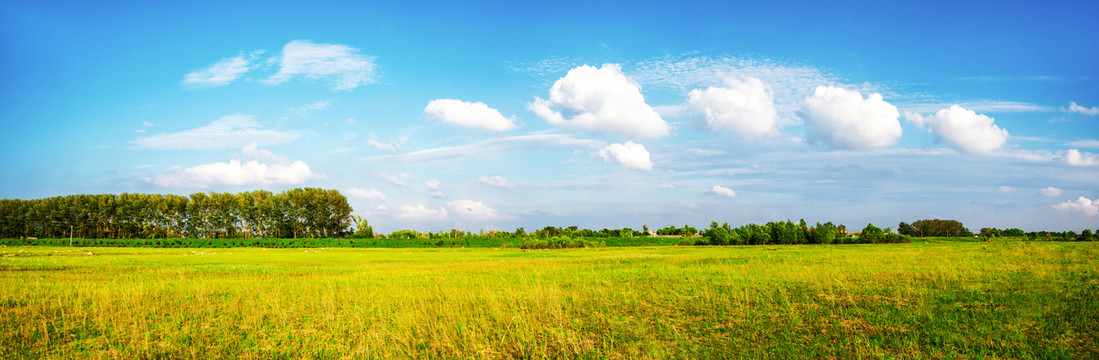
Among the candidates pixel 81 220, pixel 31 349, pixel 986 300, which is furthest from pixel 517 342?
pixel 81 220

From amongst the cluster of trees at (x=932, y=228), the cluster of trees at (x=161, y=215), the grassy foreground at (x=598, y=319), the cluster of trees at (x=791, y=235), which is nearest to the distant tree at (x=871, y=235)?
the cluster of trees at (x=791, y=235)

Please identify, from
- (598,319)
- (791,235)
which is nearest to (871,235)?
(791,235)

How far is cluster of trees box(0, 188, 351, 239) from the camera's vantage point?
4582 inches

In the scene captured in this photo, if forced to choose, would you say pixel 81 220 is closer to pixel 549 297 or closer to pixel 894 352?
pixel 549 297

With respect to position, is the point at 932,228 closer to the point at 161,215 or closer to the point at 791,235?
the point at 791,235

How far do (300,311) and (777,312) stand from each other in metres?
11.6

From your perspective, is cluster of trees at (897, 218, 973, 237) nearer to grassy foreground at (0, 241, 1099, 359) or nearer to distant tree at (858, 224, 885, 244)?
distant tree at (858, 224, 885, 244)

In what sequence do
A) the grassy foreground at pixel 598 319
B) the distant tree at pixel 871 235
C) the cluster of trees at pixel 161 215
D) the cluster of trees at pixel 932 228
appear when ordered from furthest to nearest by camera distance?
the cluster of trees at pixel 161 215 < the cluster of trees at pixel 932 228 < the distant tree at pixel 871 235 < the grassy foreground at pixel 598 319

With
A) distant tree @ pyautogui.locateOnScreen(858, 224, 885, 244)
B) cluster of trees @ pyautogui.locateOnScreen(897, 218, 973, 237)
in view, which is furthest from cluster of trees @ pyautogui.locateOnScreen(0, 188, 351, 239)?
cluster of trees @ pyautogui.locateOnScreen(897, 218, 973, 237)

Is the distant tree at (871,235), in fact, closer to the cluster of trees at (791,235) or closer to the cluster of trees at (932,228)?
the cluster of trees at (791,235)

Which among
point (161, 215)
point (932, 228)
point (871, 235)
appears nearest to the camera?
point (871, 235)

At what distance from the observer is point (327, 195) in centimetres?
12356

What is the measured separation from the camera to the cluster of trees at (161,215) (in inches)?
4582

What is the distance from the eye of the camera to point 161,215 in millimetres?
118188
